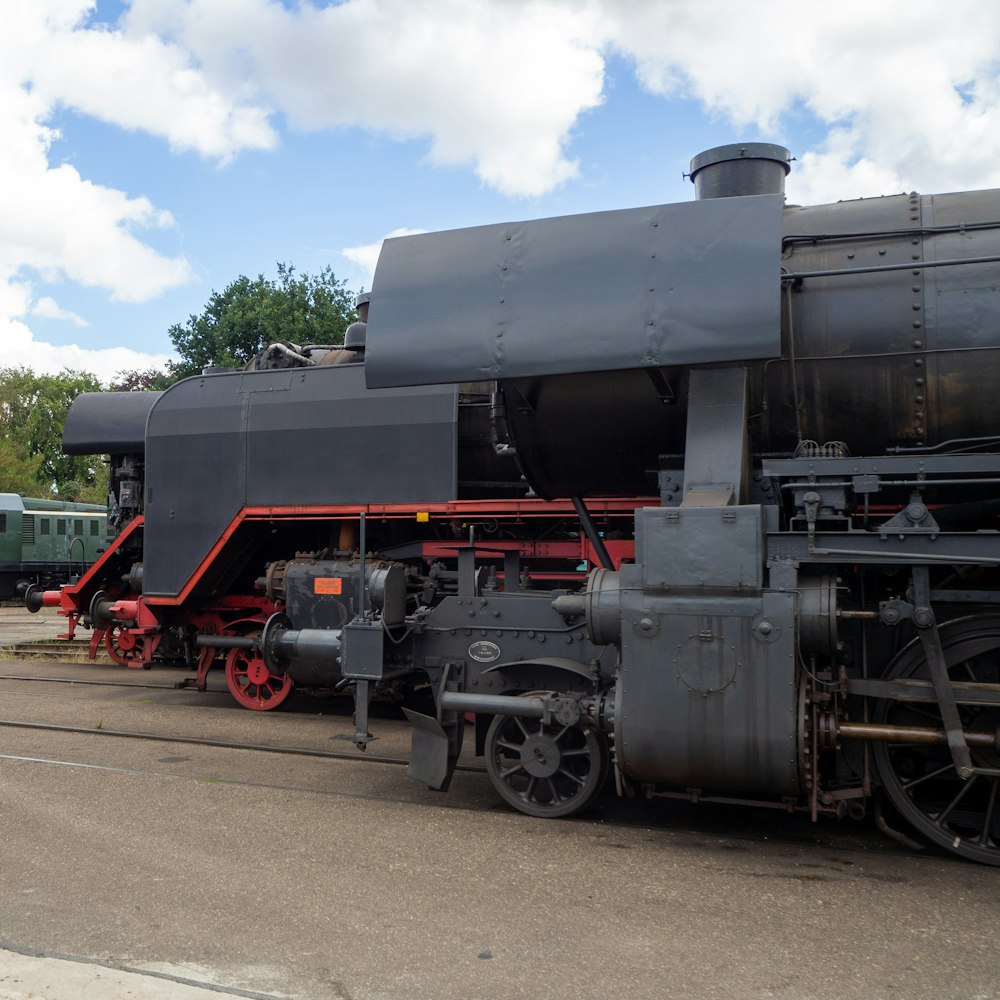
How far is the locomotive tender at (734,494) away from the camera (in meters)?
4.50

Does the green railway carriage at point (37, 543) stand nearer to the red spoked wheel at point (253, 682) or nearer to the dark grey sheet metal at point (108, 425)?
the dark grey sheet metal at point (108, 425)

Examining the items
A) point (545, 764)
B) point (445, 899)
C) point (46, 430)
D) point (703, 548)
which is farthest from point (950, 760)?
point (46, 430)

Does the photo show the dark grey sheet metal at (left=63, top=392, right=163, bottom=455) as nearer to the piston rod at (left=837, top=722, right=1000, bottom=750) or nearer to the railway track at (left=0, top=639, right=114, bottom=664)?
the railway track at (left=0, top=639, right=114, bottom=664)

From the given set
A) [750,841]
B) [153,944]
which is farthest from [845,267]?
[153,944]

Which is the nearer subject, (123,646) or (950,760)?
(950,760)

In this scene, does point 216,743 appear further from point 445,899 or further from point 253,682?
point 445,899

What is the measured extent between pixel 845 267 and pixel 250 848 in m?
4.51

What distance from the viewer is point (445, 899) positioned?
4.25 m

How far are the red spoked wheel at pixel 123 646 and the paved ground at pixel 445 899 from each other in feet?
17.6

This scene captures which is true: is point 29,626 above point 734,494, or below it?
below

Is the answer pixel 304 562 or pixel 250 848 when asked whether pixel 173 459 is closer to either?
pixel 304 562

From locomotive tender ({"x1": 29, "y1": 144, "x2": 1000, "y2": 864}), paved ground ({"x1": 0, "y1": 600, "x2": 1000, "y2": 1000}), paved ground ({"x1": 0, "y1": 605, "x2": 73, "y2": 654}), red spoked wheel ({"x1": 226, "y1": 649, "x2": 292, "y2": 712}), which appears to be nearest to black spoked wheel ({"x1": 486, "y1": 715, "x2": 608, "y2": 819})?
locomotive tender ({"x1": 29, "y1": 144, "x2": 1000, "y2": 864})

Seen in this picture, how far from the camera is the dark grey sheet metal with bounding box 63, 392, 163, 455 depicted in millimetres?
11734

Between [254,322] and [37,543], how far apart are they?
367 inches
